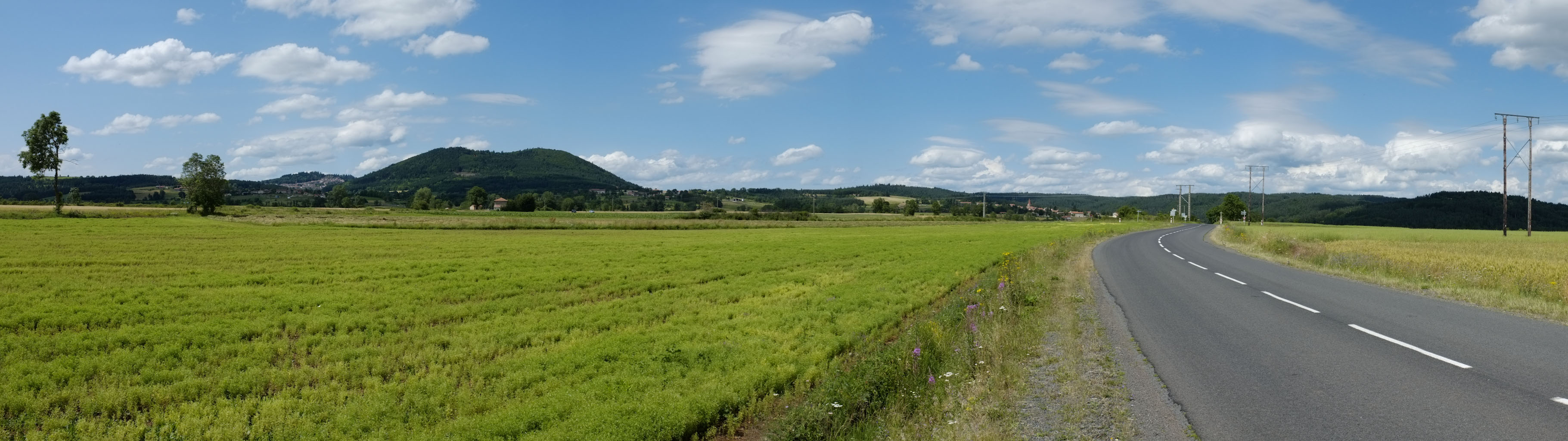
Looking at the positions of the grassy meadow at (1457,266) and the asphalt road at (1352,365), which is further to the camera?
the grassy meadow at (1457,266)

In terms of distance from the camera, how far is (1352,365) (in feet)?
28.8

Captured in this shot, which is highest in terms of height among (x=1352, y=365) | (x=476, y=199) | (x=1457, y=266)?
(x=476, y=199)

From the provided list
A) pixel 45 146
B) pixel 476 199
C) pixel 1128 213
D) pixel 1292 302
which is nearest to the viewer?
pixel 1292 302

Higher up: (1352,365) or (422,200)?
(422,200)

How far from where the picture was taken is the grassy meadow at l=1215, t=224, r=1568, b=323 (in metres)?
15.3

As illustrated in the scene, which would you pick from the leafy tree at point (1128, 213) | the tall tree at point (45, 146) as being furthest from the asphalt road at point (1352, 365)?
the leafy tree at point (1128, 213)

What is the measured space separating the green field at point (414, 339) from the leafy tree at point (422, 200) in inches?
5914

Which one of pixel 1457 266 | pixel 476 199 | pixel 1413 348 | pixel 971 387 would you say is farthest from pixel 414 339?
pixel 476 199

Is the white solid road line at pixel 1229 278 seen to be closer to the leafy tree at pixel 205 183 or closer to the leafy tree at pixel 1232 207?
the leafy tree at pixel 205 183

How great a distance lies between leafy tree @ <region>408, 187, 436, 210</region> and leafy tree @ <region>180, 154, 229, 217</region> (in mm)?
56871

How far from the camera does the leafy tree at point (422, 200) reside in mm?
170625

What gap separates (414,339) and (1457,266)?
27591 millimetres

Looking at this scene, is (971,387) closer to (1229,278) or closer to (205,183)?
(1229,278)

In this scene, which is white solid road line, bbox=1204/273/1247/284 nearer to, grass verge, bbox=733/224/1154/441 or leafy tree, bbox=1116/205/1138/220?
grass verge, bbox=733/224/1154/441
